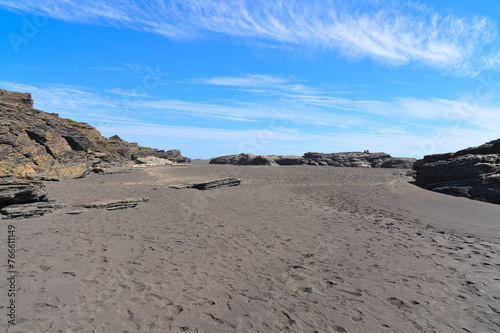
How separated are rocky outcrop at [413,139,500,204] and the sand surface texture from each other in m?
5.55

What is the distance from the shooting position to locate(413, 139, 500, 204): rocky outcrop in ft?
53.9

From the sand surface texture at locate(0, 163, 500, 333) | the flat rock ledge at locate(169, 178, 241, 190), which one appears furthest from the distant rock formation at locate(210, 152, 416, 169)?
the sand surface texture at locate(0, 163, 500, 333)

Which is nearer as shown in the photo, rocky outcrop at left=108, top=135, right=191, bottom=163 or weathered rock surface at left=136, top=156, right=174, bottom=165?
weathered rock surface at left=136, top=156, right=174, bottom=165

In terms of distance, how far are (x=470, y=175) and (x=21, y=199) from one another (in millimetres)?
27701

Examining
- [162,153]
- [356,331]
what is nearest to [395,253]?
[356,331]

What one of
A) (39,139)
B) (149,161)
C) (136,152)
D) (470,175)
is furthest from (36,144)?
(136,152)

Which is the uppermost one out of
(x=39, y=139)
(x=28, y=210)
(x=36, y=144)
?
(x=39, y=139)

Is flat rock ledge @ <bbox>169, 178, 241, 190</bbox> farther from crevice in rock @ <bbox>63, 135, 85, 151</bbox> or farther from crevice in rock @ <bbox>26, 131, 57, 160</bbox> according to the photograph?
crevice in rock @ <bbox>63, 135, 85, 151</bbox>

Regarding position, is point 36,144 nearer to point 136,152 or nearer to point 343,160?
point 136,152

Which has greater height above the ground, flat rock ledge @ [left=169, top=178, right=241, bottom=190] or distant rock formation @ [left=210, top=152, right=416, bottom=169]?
distant rock formation @ [left=210, top=152, right=416, bottom=169]

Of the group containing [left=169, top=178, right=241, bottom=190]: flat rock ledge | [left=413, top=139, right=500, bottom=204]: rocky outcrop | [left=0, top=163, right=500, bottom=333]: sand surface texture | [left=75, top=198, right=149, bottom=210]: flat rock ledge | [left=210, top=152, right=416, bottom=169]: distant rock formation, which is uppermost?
[left=210, top=152, right=416, bottom=169]: distant rock formation

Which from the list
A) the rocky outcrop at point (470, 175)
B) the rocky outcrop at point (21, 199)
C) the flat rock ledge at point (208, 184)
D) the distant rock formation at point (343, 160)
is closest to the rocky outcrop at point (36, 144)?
the rocky outcrop at point (21, 199)

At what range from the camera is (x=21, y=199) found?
10.2 meters

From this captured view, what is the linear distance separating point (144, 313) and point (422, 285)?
6250 millimetres
